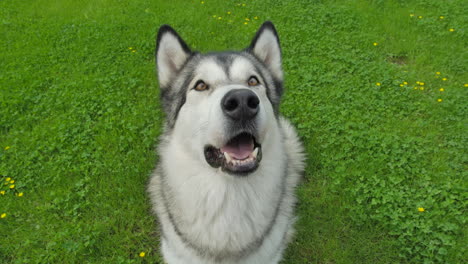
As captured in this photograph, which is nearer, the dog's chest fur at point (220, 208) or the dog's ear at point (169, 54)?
the dog's chest fur at point (220, 208)

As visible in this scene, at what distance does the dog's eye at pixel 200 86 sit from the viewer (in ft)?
8.41

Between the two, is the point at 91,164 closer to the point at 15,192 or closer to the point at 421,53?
the point at 15,192

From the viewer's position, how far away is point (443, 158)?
4055mm

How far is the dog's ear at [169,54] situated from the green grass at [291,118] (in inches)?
63.7

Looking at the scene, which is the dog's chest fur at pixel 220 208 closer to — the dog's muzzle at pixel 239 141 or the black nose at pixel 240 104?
the dog's muzzle at pixel 239 141

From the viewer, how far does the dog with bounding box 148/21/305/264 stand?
7.18 ft

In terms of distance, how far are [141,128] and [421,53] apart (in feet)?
18.2

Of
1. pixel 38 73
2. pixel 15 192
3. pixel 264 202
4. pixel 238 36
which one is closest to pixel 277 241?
pixel 264 202

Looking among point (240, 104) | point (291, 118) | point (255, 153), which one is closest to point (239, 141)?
point (255, 153)

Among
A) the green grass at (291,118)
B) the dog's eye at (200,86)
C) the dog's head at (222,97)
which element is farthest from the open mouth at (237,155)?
the green grass at (291,118)

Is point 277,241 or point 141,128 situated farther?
point 141,128

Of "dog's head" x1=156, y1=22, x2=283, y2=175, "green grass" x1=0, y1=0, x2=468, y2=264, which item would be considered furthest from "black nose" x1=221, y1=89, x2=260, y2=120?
"green grass" x1=0, y1=0, x2=468, y2=264

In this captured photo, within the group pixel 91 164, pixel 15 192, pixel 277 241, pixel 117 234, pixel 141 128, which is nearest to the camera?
pixel 277 241

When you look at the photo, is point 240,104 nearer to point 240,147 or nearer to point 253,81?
point 240,147
